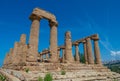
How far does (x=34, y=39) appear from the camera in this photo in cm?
2128

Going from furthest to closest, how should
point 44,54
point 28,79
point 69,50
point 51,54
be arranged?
point 44,54 → point 69,50 → point 51,54 → point 28,79

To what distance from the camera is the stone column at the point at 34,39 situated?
20344 mm

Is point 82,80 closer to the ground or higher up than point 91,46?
closer to the ground

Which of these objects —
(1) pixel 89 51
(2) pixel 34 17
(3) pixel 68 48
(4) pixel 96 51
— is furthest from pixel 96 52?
(2) pixel 34 17

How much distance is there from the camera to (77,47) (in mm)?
38969

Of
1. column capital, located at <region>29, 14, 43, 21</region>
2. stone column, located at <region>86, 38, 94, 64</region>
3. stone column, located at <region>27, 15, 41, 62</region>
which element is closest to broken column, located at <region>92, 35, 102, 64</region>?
stone column, located at <region>86, 38, 94, 64</region>

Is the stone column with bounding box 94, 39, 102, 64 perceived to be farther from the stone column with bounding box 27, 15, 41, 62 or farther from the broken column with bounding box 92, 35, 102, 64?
the stone column with bounding box 27, 15, 41, 62

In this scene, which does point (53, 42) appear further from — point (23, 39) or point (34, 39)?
point (23, 39)

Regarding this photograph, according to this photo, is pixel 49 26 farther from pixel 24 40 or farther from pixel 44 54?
pixel 44 54

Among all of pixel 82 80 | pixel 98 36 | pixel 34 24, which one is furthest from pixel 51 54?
pixel 98 36

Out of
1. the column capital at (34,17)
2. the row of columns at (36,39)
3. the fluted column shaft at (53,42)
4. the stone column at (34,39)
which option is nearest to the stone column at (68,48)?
the fluted column shaft at (53,42)

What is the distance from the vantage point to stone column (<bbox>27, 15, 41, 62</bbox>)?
66.7 feet

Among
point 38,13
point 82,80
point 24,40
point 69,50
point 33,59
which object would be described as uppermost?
point 38,13

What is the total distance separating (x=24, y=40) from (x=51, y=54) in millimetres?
10171
